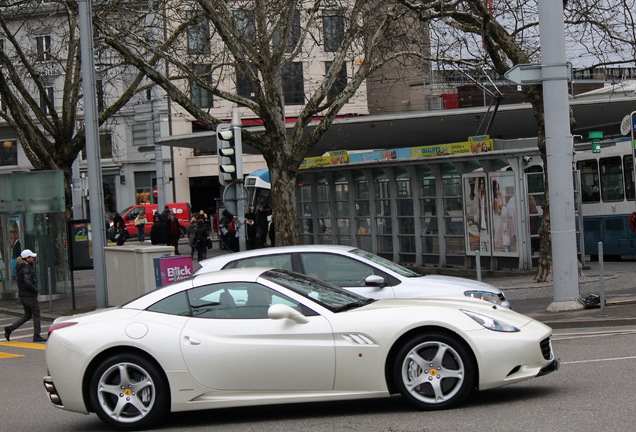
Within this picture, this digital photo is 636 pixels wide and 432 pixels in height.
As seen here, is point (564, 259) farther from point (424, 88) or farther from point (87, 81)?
point (424, 88)

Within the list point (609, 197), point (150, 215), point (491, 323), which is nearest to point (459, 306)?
point (491, 323)

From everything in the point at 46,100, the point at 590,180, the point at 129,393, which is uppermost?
the point at 46,100

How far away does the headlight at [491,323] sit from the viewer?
25.9 feet

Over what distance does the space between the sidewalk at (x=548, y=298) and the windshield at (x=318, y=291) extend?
6.07 meters

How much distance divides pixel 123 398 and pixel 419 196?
1824 centimetres

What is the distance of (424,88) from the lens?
155 ft

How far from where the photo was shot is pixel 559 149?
14.8 meters

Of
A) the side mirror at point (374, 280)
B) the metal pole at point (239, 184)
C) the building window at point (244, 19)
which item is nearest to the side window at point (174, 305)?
the side mirror at point (374, 280)

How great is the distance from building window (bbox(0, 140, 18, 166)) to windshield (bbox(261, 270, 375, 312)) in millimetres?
57587

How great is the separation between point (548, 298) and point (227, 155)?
626cm

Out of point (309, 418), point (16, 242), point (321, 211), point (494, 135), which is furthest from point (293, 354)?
point (494, 135)

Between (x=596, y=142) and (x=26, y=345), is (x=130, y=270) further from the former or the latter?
(x=596, y=142)

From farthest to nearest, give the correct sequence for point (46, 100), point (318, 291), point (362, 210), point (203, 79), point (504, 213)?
A: point (203, 79) → point (362, 210) → point (46, 100) → point (504, 213) → point (318, 291)

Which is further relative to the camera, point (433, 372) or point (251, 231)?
point (251, 231)
